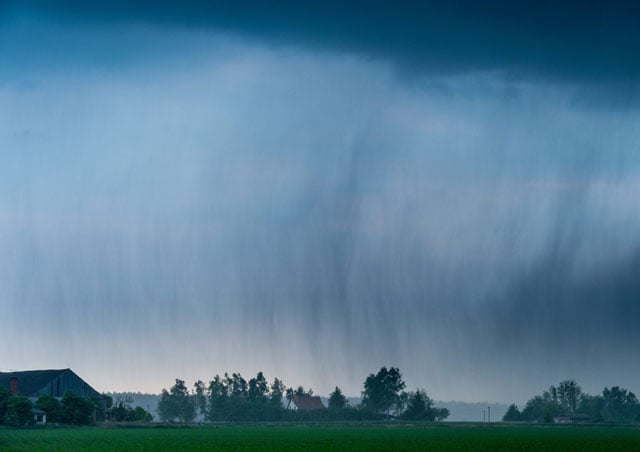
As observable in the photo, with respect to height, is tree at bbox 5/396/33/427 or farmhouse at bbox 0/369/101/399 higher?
farmhouse at bbox 0/369/101/399

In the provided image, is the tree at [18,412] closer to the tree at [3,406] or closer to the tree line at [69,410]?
the tree line at [69,410]

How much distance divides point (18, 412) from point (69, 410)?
10.9m

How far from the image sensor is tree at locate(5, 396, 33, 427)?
98.9m

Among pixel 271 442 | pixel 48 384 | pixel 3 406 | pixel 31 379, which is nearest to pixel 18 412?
pixel 3 406

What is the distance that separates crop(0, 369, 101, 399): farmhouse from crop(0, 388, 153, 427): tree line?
198 inches

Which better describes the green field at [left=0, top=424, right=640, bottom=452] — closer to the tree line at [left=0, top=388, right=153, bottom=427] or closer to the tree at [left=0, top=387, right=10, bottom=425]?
the tree line at [left=0, top=388, right=153, bottom=427]

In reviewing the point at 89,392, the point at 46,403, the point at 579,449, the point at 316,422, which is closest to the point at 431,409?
the point at 316,422

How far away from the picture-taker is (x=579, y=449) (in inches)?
2677

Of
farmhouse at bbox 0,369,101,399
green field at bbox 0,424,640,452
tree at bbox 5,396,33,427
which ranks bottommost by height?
green field at bbox 0,424,640,452

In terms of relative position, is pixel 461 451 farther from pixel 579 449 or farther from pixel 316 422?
pixel 316 422

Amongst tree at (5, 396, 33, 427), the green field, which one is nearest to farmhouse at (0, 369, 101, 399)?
the green field

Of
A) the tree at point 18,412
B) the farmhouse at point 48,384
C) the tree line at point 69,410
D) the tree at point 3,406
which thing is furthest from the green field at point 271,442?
the farmhouse at point 48,384

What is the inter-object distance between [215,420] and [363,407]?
33794mm

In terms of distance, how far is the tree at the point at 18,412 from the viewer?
98.9 meters
